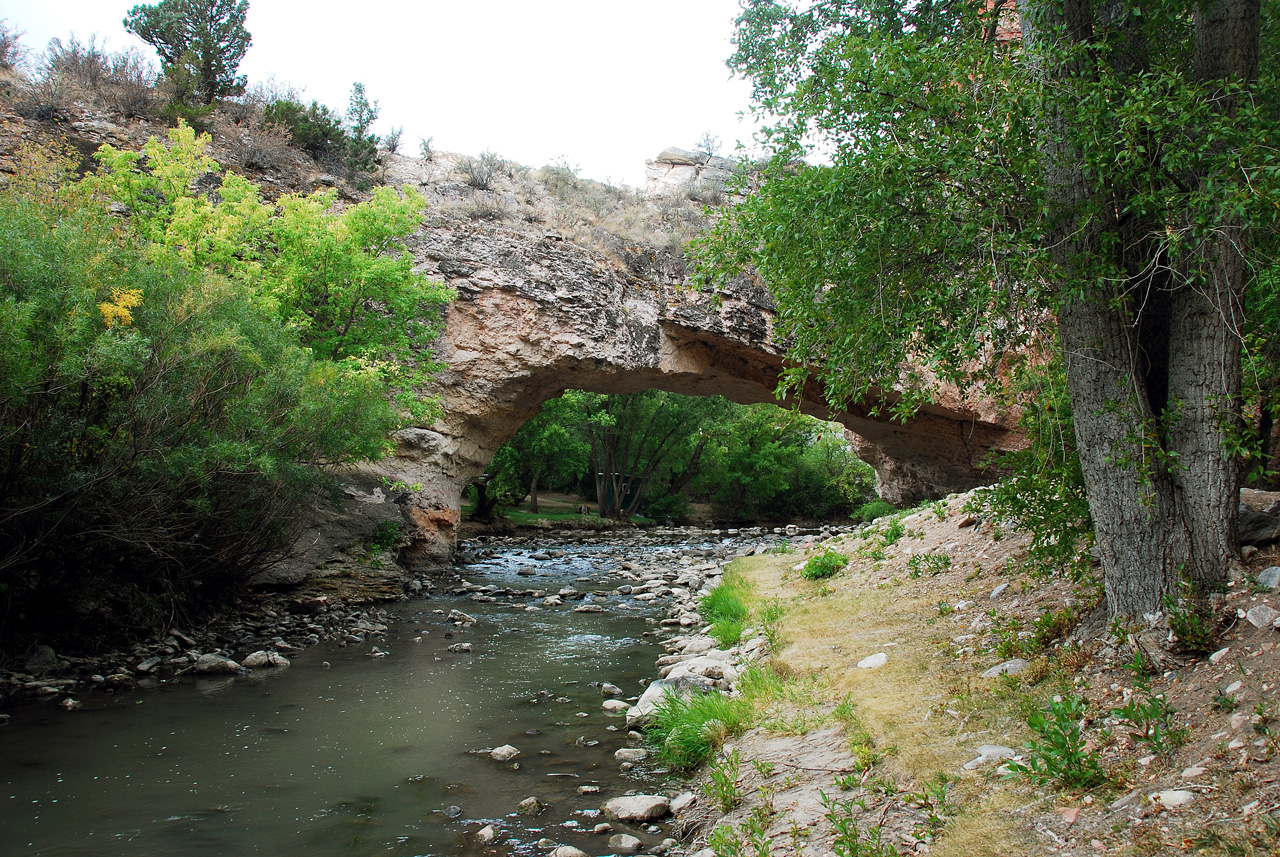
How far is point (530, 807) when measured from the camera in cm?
460

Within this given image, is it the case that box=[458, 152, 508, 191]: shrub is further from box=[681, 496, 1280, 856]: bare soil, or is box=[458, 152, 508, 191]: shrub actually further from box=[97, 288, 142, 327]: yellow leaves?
box=[681, 496, 1280, 856]: bare soil

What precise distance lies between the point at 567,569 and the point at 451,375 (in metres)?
5.65

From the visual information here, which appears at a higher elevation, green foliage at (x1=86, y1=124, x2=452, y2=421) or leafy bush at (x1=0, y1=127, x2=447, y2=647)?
green foliage at (x1=86, y1=124, x2=452, y2=421)

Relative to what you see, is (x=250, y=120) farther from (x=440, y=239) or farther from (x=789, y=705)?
(x=789, y=705)

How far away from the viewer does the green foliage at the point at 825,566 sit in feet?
36.8

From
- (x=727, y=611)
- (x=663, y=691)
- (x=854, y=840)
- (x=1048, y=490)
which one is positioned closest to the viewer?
(x=854, y=840)

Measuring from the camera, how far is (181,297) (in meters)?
7.56

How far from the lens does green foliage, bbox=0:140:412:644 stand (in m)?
6.26

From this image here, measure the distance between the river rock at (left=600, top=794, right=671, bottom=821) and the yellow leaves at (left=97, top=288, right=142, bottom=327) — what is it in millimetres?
6275

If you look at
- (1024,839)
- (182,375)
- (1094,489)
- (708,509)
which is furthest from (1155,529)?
(708,509)

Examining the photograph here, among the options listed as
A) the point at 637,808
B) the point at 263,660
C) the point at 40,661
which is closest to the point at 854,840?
the point at 637,808

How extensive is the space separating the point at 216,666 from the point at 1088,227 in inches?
364

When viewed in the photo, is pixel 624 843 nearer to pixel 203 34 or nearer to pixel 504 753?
pixel 504 753

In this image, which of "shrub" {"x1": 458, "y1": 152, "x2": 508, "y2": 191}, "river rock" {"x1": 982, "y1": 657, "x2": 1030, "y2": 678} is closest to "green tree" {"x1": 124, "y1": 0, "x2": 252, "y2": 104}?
"shrub" {"x1": 458, "y1": 152, "x2": 508, "y2": 191}
